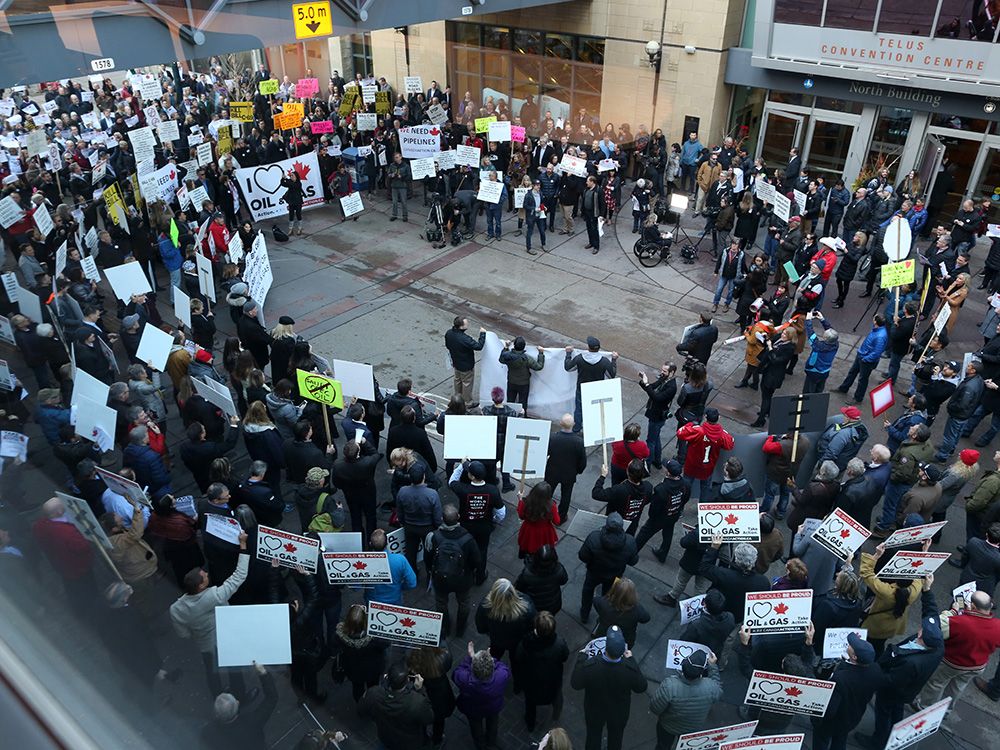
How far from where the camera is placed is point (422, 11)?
17047mm

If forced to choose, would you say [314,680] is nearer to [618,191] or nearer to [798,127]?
[618,191]

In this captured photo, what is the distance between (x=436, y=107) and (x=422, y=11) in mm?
6097

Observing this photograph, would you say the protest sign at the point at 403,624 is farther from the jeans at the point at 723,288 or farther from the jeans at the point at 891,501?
the jeans at the point at 723,288

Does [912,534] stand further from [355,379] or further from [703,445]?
[355,379]

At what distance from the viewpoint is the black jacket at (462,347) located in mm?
10547

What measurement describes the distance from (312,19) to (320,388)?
31.4 feet

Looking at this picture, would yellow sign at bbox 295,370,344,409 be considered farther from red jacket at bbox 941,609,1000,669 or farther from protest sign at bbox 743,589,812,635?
red jacket at bbox 941,609,1000,669

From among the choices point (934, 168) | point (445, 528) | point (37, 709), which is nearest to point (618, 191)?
point (934, 168)

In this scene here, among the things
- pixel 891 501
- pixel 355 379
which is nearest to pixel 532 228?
pixel 355 379

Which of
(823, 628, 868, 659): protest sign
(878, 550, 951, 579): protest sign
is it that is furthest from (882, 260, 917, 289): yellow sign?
(823, 628, 868, 659): protest sign

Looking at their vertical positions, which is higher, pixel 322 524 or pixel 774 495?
pixel 322 524

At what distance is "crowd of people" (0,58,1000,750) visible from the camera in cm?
583

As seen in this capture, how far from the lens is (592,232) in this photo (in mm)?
16922

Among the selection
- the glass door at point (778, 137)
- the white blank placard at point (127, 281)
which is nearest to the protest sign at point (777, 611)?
the white blank placard at point (127, 281)
